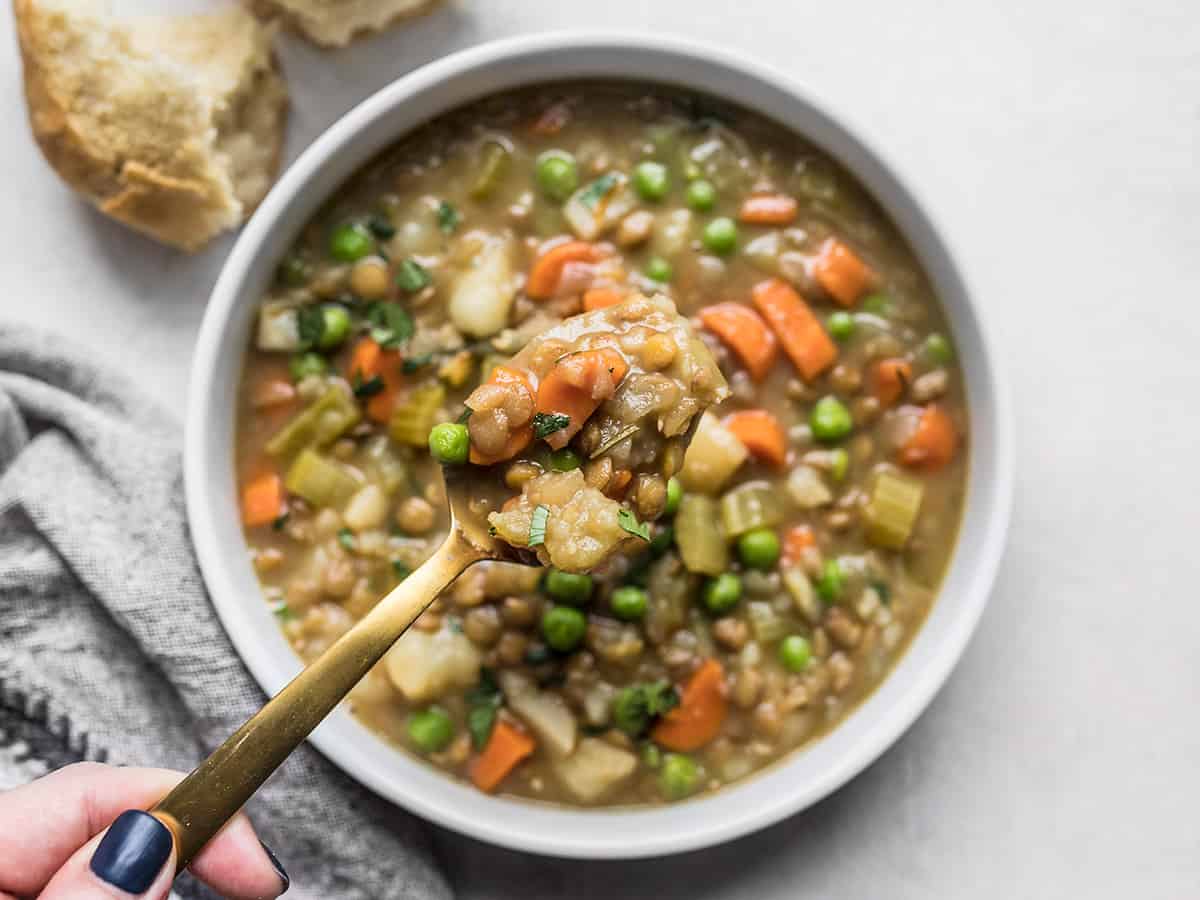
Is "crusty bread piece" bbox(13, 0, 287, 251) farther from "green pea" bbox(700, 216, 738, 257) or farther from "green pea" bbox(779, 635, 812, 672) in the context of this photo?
"green pea" bbox(779, 635, 812, 672)

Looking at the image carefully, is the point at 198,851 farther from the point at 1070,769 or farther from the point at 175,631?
the point at 1070,769

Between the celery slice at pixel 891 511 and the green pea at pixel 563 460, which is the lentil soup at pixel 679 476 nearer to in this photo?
the celery slice at pixel 891 511

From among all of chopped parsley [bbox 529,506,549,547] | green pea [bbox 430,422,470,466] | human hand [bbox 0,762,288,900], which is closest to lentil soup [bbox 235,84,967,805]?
human hand [bbox 0,762,288,900]

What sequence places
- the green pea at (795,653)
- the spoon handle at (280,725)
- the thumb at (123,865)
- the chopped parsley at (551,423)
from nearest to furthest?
the thumb at (123,865) < the spoon handle at (280,725) < the chopped parsley at (551,423) < the green pea at (795,653)

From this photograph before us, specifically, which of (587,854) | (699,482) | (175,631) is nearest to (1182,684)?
(699,482)

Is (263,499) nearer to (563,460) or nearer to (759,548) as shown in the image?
(563,460)

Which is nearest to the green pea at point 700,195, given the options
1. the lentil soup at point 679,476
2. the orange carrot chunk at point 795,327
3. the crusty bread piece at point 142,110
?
the lentil soup at point 679,476

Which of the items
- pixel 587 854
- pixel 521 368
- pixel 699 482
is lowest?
pixel 587 854
